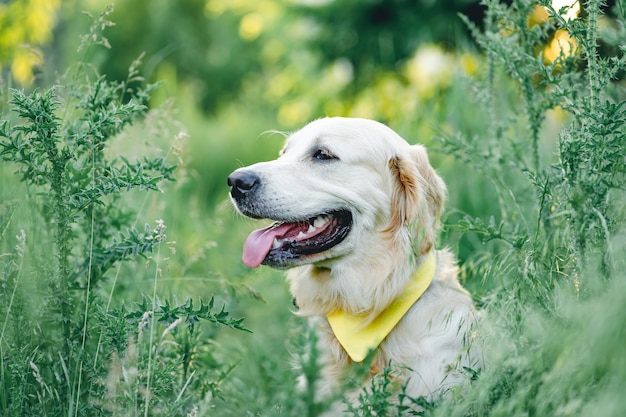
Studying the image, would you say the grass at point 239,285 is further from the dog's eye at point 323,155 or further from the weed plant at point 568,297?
the dog's eye at point 323,155

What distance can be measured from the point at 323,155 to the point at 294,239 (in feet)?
1.37

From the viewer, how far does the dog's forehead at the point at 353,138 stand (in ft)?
10.2

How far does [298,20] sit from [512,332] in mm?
6723

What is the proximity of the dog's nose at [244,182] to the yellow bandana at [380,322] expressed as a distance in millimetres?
687

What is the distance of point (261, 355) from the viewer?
3645mm

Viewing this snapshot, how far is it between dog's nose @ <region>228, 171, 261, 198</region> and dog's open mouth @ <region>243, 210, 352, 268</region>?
8.4 inches

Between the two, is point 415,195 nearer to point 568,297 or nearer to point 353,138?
point 353,138

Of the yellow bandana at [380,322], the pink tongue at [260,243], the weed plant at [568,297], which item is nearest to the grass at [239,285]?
the weed plant at [568,297]

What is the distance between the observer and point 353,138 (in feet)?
10.2

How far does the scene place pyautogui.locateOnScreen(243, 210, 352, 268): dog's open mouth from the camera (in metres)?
2.93

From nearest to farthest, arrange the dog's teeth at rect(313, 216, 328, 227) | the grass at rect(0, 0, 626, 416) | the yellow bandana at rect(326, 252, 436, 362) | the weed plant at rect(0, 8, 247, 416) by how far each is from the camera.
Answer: the grass at rect(0, 0, 626, 416) < the weed plant at rect(0, 8, 247, 416) < the yellow bandana at rect(326, 252, 436, 362) < the dog's teeth at rect(313, 216, 328, 227)

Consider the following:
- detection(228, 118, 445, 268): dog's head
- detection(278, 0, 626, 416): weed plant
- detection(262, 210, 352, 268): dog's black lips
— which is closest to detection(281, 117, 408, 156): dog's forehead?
detection(228, 118, 445, 268): dog's head

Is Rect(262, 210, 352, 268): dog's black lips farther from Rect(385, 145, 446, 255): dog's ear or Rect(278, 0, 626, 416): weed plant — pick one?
Rect(278, 0, 626, 416): weed plant

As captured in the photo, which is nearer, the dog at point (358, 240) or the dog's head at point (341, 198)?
the dog at point (358, 240)
